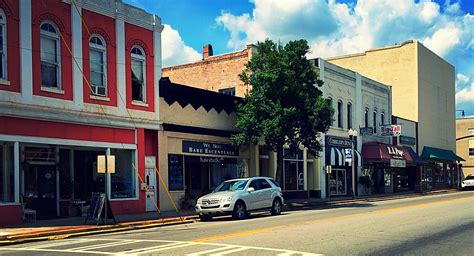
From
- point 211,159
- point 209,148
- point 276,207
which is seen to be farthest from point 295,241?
point 211,159

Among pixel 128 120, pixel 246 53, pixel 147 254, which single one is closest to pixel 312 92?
pixel 246 53

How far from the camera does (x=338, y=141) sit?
3781cm

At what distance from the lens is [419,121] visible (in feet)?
170

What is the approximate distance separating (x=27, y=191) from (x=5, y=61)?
463 centimetres

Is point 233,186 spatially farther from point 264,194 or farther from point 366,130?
point 366,130

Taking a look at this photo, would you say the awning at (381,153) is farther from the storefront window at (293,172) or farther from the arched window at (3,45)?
the arched window at (3,45)

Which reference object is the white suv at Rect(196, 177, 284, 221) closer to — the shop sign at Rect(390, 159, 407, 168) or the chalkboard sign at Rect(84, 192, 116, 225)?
the chalkboard sign at Rect(84, 192, 116, 225)

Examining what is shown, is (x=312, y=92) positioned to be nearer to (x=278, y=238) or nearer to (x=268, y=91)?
(x=268, y=91)

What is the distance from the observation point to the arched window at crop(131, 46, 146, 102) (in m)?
22.9

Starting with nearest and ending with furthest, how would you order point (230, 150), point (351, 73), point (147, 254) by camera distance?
point (147, 254)
point (230, 150)
point (351, 73)

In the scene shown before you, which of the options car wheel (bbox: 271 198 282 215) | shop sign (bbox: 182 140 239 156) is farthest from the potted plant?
car wheel (bbox: 271 198 282 215)

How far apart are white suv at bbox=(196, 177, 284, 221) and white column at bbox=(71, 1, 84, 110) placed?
598cm

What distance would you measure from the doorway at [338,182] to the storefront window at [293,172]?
13.0ft

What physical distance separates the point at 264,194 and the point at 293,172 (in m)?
12.4
